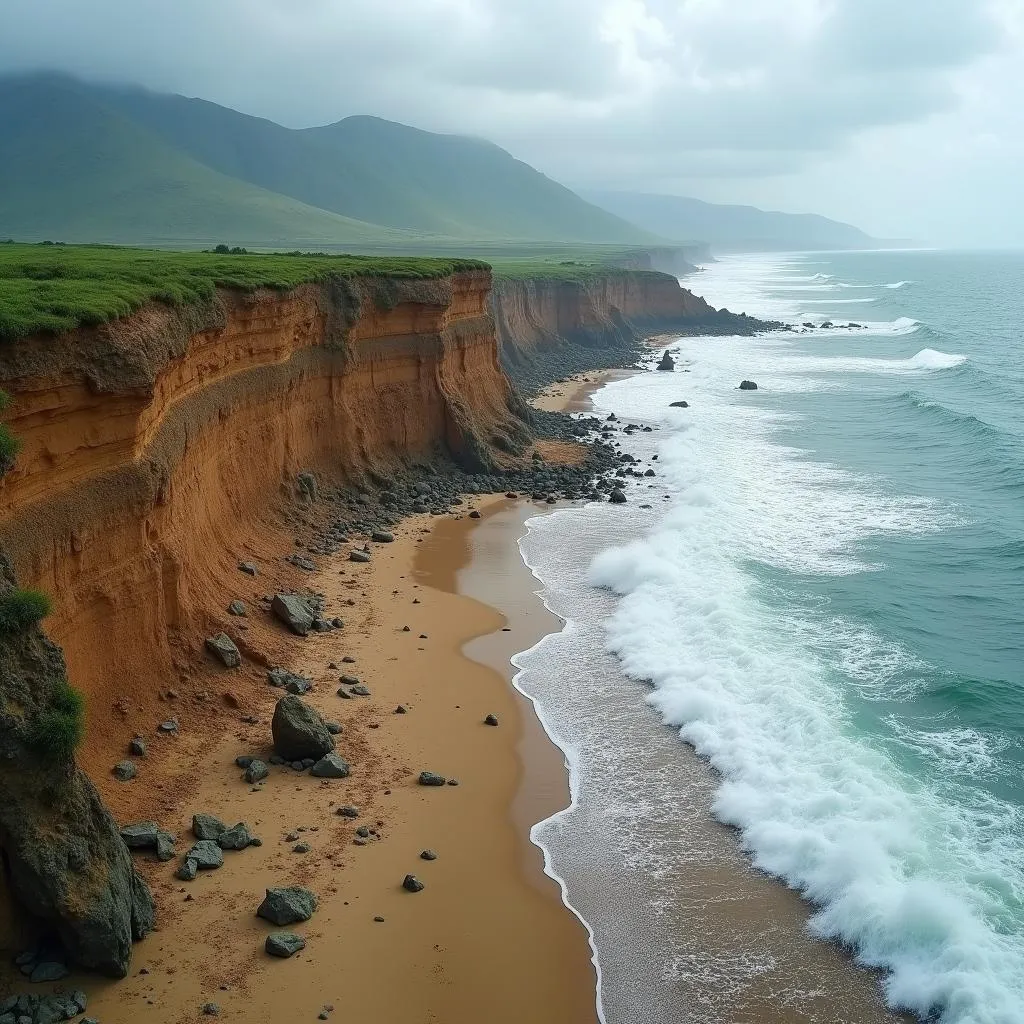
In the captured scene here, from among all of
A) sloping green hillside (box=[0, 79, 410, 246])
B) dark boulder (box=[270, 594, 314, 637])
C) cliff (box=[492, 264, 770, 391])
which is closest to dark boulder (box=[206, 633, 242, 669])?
dark boulder (box=[270, 594, 314, 637])

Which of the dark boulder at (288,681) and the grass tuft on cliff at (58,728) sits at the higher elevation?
the grass tuft on cliff at (58,728)

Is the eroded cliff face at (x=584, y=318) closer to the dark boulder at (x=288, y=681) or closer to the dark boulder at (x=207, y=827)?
the dark boulder at (x=288, y=681)

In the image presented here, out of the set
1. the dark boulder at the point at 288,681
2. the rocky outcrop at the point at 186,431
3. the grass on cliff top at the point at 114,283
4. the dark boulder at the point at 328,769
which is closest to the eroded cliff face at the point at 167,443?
the rocky outcrop at the point at 186,431

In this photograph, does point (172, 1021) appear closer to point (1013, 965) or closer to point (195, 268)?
point (1013, 965)

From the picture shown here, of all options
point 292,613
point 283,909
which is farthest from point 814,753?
point 292,613

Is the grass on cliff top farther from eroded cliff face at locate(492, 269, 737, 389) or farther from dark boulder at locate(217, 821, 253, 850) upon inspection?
eroded cliff face at locate(492, 269, 737, 389)
